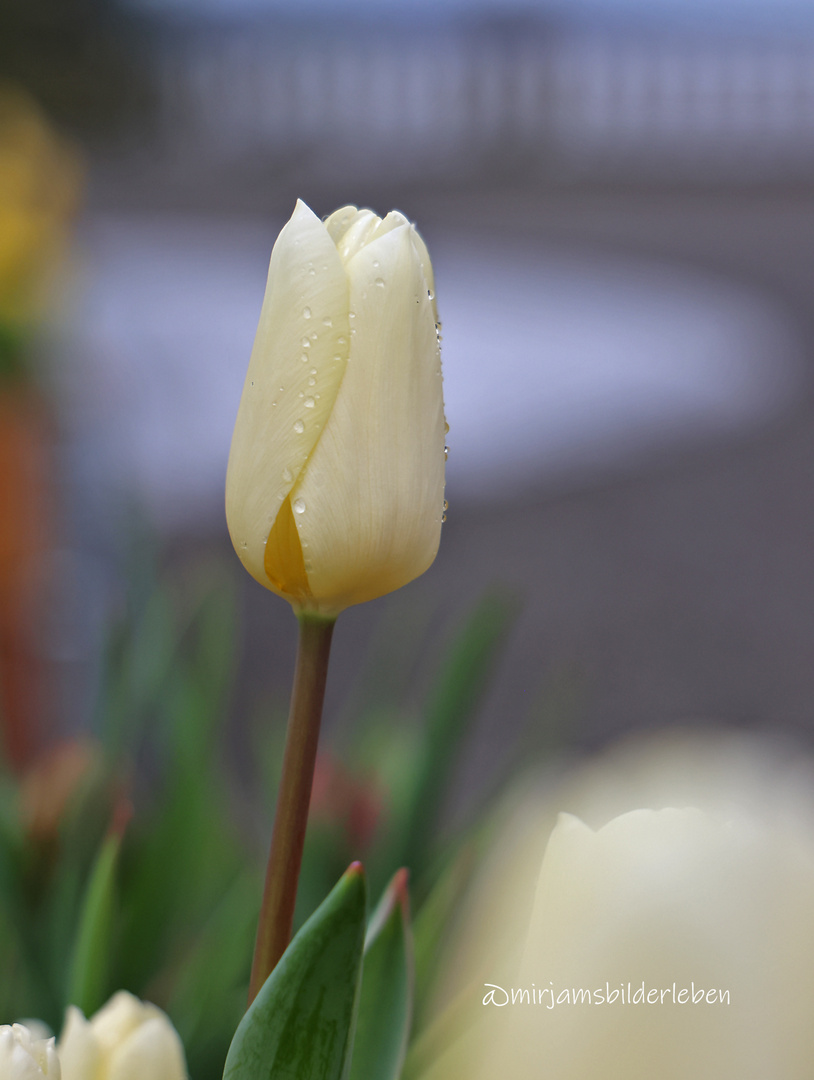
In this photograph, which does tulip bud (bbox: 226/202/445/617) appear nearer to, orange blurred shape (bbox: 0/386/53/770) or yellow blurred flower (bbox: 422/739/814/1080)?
yellow blurred flower (bbox: 422/739/814/1080)

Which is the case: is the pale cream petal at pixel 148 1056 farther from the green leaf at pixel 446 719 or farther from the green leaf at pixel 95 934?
the green leaf at pixel 446 719

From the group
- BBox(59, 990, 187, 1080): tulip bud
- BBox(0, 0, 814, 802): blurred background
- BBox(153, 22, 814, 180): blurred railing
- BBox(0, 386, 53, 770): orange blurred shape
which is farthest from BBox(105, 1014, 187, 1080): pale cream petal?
BBox(153, 22, 814, 180): blurred railing

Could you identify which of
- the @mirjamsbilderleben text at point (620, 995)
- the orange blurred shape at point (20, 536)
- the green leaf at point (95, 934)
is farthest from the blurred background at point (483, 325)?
the @mirjamsbilderleben text at point (620, 995)

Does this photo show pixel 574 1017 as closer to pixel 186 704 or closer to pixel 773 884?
pixel 773 884

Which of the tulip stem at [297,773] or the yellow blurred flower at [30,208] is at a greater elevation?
the yellow blurred flower at [30,208]

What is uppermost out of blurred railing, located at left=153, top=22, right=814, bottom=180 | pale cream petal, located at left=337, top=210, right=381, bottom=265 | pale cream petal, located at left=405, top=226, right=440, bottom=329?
blurred railing, located at left=153, top=22, right=814, bottom=180

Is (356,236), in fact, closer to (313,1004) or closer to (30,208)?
(313,1004)
